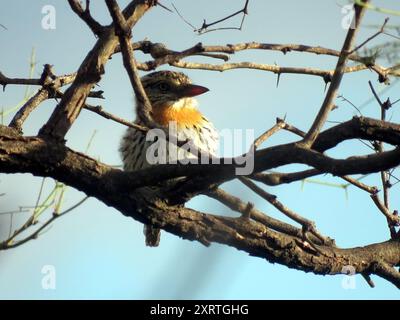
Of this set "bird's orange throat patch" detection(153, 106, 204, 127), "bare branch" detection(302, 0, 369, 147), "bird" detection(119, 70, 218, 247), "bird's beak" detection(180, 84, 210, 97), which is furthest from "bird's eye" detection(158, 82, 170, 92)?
"bare branch" detection(302, 0, 369, 147)

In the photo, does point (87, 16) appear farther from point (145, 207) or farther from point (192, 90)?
point (192, 90)

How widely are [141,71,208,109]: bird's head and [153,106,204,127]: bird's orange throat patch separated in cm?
7

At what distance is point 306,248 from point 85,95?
5.43 feet

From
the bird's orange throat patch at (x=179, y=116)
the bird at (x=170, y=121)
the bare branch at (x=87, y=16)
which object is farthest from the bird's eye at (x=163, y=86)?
the bare branch at (x=87, y=16)

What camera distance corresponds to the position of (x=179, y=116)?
289 inches

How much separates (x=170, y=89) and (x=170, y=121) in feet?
2.21

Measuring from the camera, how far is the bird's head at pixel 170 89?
759 cm

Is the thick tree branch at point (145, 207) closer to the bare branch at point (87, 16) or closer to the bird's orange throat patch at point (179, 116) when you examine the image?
the bare branch at point (87, 16)

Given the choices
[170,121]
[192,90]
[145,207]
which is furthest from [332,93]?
[192,90]

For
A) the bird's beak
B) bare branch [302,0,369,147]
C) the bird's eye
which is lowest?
bare branch [302,0,369,147]

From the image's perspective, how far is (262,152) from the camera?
340cm

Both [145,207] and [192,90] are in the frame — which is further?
[192,90]

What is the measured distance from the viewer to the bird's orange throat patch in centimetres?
726

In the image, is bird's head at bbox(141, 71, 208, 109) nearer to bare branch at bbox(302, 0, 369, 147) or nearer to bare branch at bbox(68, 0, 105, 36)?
bare branch at bbox(68, 0, 105, 36)
